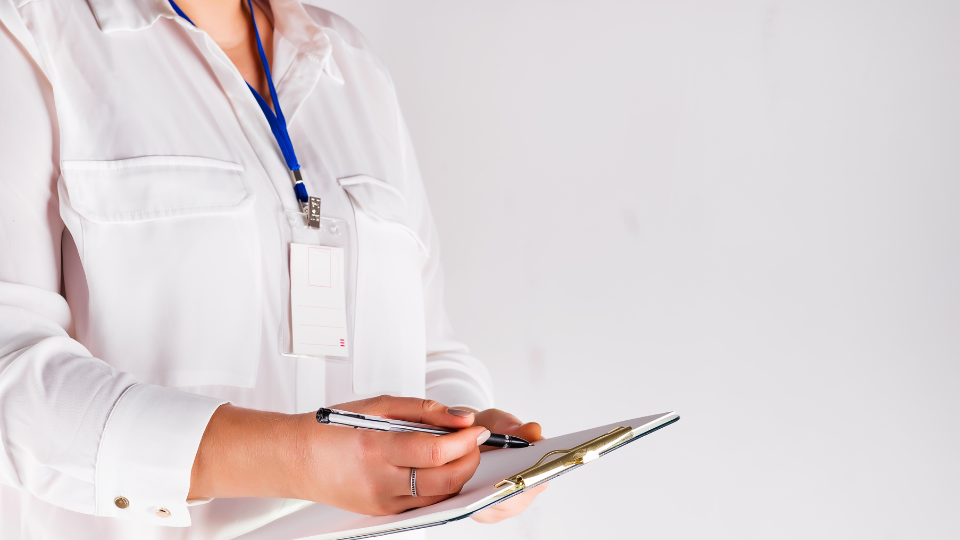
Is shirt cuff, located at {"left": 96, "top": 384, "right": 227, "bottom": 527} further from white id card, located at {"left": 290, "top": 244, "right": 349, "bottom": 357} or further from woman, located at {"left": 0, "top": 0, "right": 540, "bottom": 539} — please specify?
white id card, located at {"left": 290, "top": 244, "right": 349, "bottom": 357}

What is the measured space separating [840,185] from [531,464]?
982 millimetres

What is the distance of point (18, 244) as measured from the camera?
0.67 meters

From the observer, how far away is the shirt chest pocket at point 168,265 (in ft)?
2.38

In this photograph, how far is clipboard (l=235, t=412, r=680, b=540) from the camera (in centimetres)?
45

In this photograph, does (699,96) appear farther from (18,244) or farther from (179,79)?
(18,244)

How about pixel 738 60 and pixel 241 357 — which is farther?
pixel 738 60

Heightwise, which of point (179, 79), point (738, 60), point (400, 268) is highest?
point (738, 60)

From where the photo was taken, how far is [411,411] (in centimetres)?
53

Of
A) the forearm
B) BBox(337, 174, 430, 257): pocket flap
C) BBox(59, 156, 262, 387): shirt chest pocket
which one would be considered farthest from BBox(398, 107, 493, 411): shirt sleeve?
the forearm

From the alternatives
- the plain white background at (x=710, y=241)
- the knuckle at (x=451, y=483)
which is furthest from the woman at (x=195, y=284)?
the plain white background at (x=710, y=241)

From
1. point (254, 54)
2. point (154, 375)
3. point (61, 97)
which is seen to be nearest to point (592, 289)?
point (254, 54)

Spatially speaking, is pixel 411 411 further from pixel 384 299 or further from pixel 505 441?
pixel 384 299

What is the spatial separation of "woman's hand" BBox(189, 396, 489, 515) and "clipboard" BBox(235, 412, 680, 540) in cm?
2

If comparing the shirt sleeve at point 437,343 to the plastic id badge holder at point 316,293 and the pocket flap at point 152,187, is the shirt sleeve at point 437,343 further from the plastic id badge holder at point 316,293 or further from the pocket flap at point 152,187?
the pocket flap at point 152,187
